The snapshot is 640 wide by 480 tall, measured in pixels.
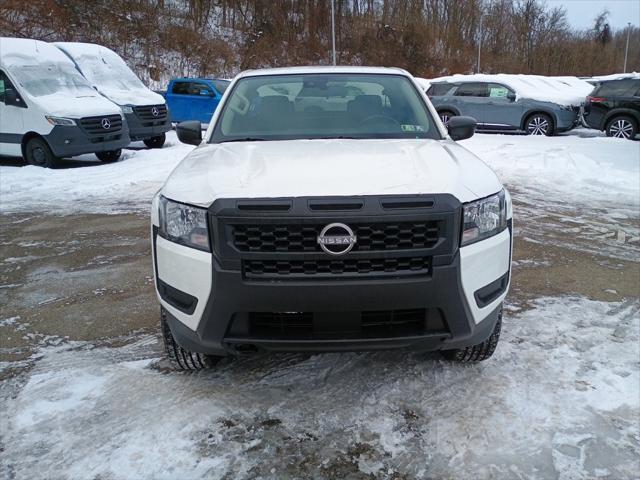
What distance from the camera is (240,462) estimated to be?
7.56 ft

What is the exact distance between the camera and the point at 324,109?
3.78 m

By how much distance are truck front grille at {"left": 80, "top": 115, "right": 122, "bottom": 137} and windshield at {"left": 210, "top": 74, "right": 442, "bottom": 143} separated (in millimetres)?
6831

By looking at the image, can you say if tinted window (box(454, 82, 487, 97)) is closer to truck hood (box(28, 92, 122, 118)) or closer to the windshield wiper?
truck hood (box(28, 92, 122, 118))

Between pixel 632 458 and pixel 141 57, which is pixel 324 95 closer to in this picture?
pixel 632 458

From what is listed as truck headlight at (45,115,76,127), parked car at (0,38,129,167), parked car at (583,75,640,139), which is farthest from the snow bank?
truck headlight at (45,115,76,127)

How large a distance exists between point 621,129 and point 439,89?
484 cm

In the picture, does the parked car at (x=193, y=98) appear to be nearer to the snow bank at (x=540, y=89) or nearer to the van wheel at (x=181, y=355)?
the snow bank at (x=540, y=89)

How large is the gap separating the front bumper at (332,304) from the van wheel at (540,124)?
12944 mm

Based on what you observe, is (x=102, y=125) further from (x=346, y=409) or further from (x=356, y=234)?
(x=356, y=234)

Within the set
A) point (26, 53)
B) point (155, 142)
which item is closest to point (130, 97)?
point (155, 142)

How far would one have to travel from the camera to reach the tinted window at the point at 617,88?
12.7 meters

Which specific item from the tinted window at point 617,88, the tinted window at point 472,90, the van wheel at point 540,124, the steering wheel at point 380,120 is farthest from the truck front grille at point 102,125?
the tinted window at point 617,88

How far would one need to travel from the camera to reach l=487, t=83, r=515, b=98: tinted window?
14.4 meters

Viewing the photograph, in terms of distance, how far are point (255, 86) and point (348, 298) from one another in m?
2.37
